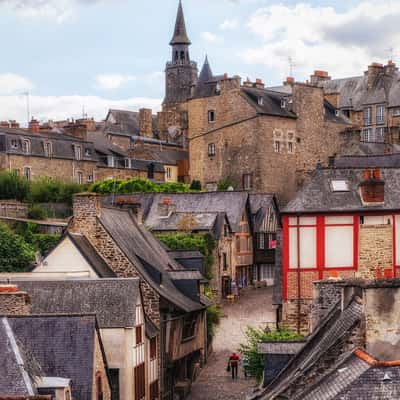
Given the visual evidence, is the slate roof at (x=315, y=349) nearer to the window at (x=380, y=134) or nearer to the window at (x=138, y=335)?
the window at (x=138, y=335)

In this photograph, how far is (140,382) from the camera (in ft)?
110

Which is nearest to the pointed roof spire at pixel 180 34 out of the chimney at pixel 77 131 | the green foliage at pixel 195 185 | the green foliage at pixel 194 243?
the chimney at pixel 77 131

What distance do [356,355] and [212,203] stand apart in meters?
44.1

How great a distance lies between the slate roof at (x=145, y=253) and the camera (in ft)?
125

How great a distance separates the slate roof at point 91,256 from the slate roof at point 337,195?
5784 millimetres

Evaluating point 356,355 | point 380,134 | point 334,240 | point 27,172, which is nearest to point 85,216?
point 334,240

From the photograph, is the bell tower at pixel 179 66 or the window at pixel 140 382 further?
the bell tower at pixel 179 66

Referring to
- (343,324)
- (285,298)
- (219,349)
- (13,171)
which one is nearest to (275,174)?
(13,171)

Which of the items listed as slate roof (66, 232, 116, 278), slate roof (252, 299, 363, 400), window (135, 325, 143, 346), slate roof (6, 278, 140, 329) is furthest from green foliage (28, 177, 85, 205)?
slate roof (252, 299, 363, 400)

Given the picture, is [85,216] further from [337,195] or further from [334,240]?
[337,195]

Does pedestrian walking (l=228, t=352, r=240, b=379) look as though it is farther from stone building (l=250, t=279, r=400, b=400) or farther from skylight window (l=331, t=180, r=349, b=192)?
stone building (l=250, t=279, r=400, b=400)

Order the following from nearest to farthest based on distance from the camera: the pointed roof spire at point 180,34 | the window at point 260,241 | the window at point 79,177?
the window at point 260,241
the window at point 79,177
the pointed roof spire at point 180,34

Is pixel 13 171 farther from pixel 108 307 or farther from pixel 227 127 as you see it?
pixel 108 307

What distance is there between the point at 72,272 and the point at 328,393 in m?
20.2
